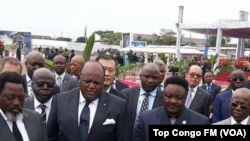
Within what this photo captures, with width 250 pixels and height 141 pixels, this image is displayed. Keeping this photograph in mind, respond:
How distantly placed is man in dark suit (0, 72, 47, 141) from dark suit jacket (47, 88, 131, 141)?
390 mm

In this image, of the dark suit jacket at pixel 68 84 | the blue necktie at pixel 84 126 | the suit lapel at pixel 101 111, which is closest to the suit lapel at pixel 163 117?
the suit lapel at pixel 101 111

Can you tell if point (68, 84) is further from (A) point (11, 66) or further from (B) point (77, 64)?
(B) point (77, 64)

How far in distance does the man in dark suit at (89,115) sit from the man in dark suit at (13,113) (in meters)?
0.41

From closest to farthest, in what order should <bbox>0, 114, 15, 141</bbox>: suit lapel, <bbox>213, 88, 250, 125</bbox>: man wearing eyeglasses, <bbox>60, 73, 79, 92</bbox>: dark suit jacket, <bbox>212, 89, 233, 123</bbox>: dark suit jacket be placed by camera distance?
<bbox>0, 114, 15, 141</bbox>: suit lapel
<bbox>213, 88, 250, 125</bbox>: man wearing eyeglasses
<bbox>212, 89, 233, 123</bbox>: dark suit jacket
<bbox>60, 73, 79, 92</bbox>: dark suit jacket

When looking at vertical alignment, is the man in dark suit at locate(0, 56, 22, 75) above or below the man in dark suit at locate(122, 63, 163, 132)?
above

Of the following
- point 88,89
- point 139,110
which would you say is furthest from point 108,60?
point 88,89

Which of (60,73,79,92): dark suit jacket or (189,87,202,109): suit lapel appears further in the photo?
(60,73,79,92): dark suit jacket

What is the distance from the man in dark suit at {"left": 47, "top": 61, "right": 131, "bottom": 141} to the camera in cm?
353

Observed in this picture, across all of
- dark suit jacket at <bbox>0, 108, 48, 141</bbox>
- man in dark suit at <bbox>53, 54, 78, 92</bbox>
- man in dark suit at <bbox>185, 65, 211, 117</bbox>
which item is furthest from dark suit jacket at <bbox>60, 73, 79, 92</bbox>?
dark suit jacket at <bbox>0, 108, 48, 141</bbox>

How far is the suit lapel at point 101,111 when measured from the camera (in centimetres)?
353

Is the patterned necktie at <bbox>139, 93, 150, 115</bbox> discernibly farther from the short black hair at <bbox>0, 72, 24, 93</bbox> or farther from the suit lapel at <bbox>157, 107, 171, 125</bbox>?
the short black hair at <bbox>0, 72, 24, 93</bbox>

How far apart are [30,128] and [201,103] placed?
2722 millimetres

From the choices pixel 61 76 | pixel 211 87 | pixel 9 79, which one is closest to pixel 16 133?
pixel 9 79

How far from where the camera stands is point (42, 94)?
4273mm
